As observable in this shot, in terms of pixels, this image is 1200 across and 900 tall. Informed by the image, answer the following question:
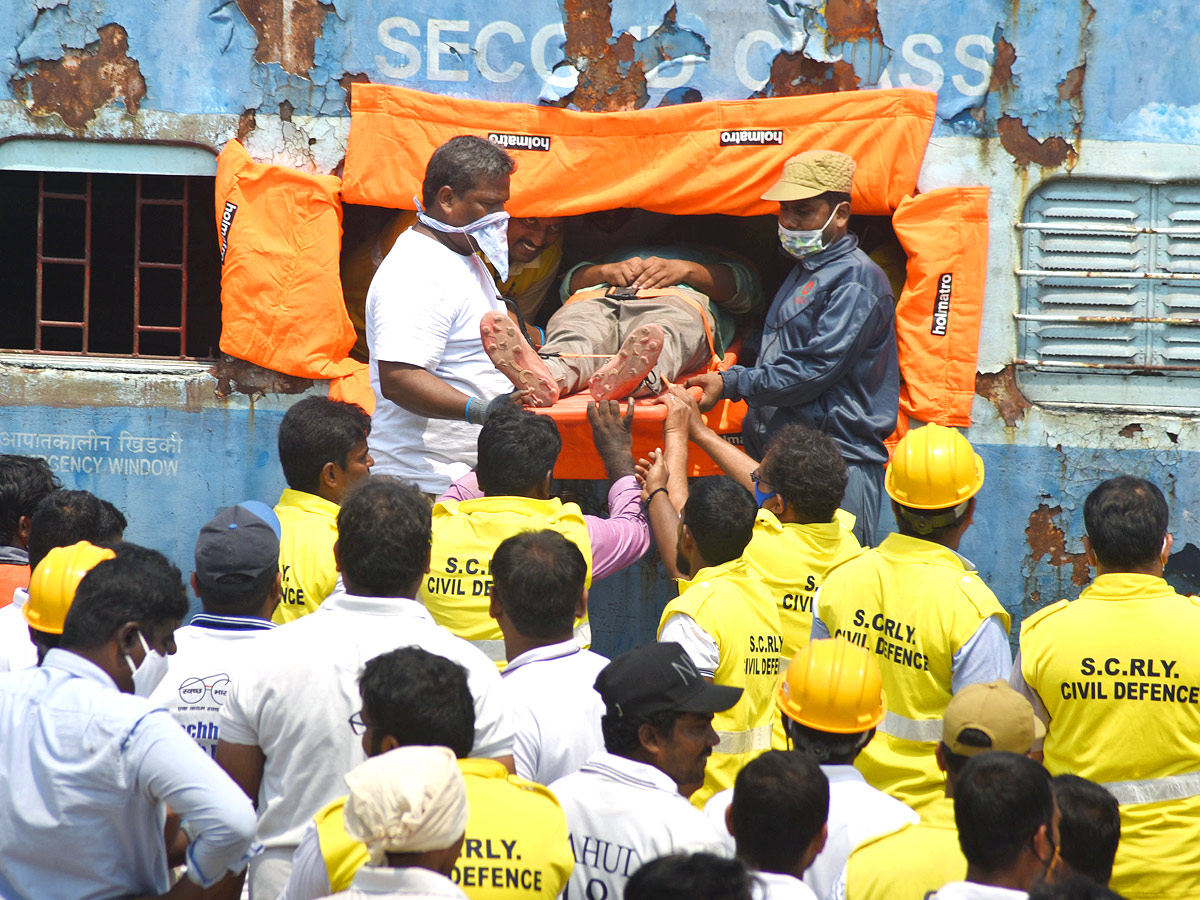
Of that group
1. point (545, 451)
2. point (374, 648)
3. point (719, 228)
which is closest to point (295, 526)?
point (545, 451)

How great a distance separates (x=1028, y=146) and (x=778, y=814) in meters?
4.35

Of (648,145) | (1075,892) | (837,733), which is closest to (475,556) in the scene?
(837,733)

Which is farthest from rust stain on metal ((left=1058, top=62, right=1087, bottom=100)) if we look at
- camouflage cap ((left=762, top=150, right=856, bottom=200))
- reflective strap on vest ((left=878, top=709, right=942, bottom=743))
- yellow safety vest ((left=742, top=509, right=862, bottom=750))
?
reflective strap on vest ((left=878, top=709, right=942, bottom=743))

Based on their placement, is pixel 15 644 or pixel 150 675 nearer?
pixel 150 675

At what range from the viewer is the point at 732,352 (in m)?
6.13

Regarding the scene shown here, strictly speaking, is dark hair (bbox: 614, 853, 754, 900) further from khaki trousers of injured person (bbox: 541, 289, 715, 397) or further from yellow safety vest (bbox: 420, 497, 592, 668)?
khaki trousers of injured person (bbox: 541, 289, 715, 397)

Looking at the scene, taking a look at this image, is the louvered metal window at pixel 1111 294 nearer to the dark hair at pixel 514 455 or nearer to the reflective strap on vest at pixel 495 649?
the dark hair at pixel 514 455

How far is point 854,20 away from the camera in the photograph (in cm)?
574

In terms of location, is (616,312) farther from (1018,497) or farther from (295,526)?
(295,526)

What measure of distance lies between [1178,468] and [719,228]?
262 centimetres

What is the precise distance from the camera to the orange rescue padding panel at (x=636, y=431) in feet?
16.5

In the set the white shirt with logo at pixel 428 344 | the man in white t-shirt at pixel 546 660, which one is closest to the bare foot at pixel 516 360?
the white shirt with logo at pixel 428 344

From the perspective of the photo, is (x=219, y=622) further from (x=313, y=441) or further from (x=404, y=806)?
(x=404, y=806)

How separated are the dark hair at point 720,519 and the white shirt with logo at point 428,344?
4.09 feet
